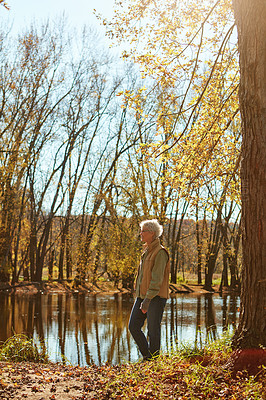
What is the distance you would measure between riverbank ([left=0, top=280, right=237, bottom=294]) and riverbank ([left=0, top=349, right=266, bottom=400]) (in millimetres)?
17948

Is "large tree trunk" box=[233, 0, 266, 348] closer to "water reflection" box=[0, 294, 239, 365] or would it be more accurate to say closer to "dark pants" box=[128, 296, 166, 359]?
"water reflection" box=[0, 294, 239, 365]

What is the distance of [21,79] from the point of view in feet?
70.8

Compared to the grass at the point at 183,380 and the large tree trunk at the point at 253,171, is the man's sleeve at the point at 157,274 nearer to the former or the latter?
the grass at the point at 183,380

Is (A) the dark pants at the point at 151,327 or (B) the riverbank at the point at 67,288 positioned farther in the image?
(B) the riverbank at the point at 67,288

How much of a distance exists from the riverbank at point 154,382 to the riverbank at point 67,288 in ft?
58.9

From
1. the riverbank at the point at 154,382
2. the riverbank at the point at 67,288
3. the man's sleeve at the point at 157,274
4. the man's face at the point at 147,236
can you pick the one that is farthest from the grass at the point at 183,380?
the riverbank at the point at 67,288

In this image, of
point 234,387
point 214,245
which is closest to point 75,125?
point 214,245

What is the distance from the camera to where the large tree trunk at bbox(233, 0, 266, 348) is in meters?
4.75

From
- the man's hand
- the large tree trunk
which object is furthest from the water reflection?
the large tree trunk

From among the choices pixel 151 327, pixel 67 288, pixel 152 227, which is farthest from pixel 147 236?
pixel 67 288

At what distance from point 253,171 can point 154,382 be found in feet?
8.01

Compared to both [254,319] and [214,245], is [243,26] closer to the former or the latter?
[254,319]

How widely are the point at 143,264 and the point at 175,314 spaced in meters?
9.21

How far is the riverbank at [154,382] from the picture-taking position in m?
3.94
